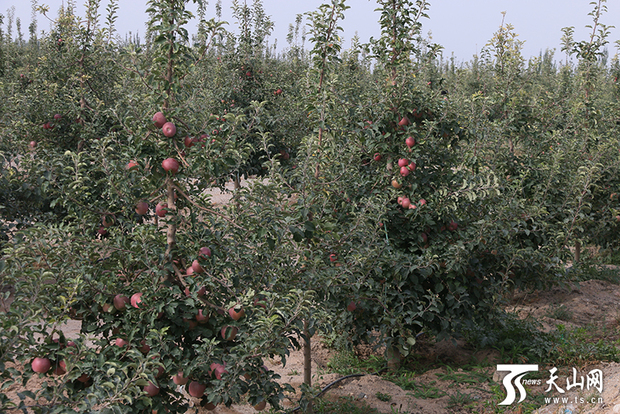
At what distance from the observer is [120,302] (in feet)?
8.60

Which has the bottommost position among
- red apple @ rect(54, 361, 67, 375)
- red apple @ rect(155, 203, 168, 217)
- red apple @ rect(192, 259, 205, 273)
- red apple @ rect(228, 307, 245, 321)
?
red apple @ rect(54, 361, 67, 375)

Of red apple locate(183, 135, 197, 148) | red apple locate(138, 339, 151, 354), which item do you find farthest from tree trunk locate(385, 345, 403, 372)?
red apple locate(183, 135, 197, 148)

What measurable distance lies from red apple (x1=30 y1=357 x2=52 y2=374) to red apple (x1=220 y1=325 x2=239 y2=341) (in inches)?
35.2

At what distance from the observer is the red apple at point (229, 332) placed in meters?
2.64

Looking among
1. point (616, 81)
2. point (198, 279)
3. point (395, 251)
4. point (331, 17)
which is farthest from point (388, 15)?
point (616, 81)

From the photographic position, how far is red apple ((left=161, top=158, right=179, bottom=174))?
107 inches

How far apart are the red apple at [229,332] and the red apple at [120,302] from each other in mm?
583

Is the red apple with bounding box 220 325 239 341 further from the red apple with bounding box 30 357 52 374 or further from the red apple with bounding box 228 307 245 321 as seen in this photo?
the red apple with bounding box 30 357 52 374

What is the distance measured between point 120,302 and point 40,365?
0.50 meters

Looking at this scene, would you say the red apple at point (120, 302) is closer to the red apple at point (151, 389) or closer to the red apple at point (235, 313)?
the red apple at point (151, 389)

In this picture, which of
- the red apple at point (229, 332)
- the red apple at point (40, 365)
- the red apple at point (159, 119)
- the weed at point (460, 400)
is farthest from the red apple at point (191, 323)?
the weed at point (460, 400)

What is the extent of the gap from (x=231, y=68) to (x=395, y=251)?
592 centimetres

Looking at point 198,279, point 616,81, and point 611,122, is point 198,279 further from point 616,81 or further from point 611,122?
point 616,81

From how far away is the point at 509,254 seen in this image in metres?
4.79
